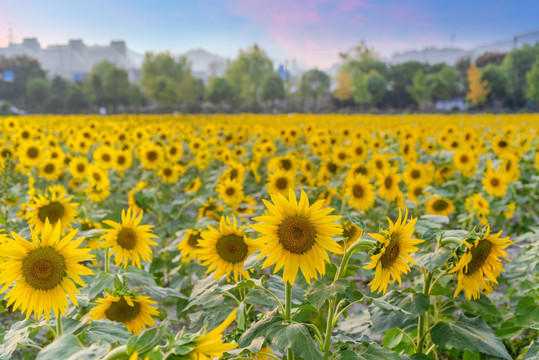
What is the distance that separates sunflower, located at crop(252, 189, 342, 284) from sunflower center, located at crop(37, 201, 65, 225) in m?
2.01

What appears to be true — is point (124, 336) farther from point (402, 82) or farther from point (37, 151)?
point (402, 82)

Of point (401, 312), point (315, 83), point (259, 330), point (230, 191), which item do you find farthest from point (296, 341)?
point (315, 83)

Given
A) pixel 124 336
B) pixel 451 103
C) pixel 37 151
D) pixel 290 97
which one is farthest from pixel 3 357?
pixel 451 103

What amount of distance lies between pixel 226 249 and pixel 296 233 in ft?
2.20

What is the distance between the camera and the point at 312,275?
169cm

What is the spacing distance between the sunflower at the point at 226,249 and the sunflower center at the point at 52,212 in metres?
1.38

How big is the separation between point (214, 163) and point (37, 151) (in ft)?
11.6

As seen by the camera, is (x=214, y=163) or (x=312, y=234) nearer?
(x=312, y=234)

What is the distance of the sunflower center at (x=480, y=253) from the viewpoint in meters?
1.88

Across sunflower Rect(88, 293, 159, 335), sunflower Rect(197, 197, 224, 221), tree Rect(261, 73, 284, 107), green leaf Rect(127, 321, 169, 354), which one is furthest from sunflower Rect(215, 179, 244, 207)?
tree Rect(261, 73, 284, 107)

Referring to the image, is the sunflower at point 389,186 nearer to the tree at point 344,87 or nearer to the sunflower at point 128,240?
the sunflower at point 128,240

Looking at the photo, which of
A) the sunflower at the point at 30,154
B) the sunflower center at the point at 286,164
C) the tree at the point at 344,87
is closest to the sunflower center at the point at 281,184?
the sunflower center at the point at 286,164

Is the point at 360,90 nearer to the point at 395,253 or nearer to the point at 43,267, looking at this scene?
the point at 395,253

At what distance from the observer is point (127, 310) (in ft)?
7.00
